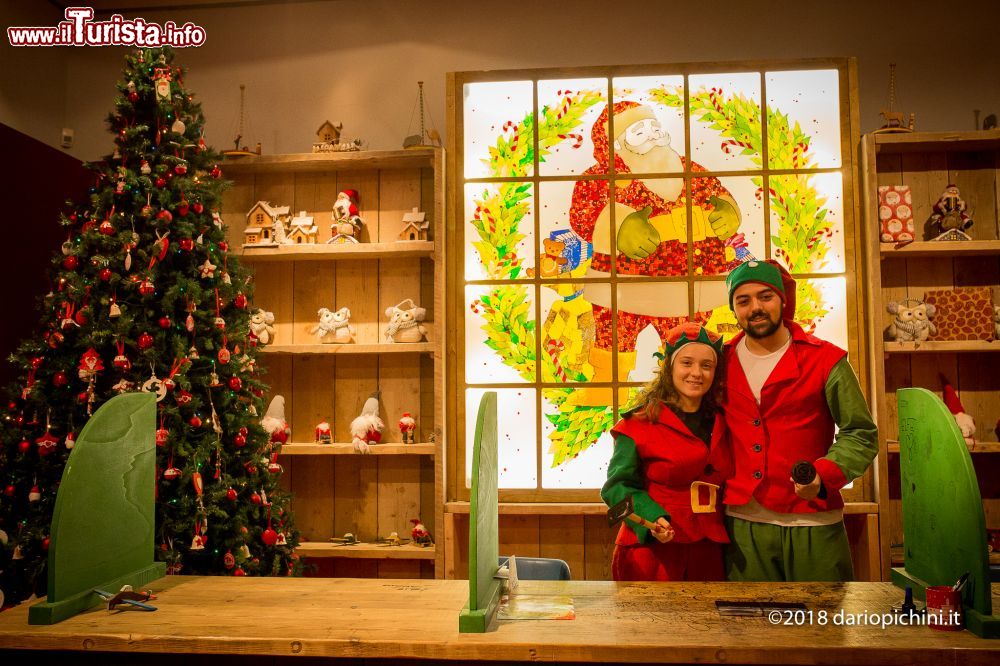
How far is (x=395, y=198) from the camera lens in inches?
151

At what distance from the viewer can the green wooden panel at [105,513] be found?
5.38 ft

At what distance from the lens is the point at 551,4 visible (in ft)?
12.9

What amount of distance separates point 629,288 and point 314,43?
220 centimetres

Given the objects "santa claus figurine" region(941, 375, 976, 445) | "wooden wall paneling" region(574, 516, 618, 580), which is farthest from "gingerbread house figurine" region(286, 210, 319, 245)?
"santa claus figurine" region(941, 375, 976, 445)

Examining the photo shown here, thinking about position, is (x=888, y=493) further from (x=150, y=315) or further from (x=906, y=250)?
(x=150, y=315)

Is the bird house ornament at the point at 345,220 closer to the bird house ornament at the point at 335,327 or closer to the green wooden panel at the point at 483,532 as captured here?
the bird house ornament at the point at 335,327

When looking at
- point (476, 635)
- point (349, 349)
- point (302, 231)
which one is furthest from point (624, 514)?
point (302, 231)

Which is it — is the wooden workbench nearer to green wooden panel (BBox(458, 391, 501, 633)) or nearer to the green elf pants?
green wooden panel (BBox(458, 391, 501, 633))

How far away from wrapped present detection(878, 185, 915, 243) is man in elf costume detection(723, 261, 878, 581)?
1.46 m

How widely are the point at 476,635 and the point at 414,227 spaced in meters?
2.46

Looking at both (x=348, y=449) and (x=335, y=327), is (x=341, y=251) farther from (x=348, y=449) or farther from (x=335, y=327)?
(x=348, y=449)

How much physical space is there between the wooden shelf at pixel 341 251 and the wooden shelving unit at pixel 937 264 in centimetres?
211

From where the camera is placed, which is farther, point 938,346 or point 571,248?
point 571,248

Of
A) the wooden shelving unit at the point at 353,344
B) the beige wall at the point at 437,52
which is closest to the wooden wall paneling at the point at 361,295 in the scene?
Answer: the wooden shelving unit at the point at 353,344
